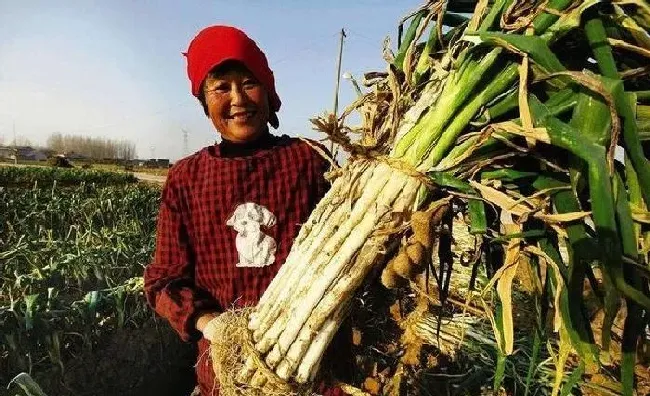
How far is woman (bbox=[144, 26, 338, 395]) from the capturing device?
184 centimetres

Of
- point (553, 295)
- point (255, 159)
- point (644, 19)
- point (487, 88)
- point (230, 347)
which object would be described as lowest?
point (230, 347)

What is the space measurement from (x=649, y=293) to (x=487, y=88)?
1.57ft

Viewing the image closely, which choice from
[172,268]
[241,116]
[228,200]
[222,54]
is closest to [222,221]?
[228,200]

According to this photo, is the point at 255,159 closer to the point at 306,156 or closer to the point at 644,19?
the point at 306,156

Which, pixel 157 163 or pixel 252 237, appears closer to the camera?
pixel 252 237

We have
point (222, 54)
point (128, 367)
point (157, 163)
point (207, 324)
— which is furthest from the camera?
point (157, 163)

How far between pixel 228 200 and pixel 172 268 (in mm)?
269

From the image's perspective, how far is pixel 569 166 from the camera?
112cm

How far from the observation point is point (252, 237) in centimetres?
184

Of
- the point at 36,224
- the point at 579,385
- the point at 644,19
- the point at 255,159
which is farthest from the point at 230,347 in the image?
the point at 36,224

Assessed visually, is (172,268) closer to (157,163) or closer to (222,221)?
(222,221)

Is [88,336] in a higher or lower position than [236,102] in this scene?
lower

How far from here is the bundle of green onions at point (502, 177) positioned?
42.8 inches

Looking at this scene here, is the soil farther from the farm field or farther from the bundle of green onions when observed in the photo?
the bundle of green onions
